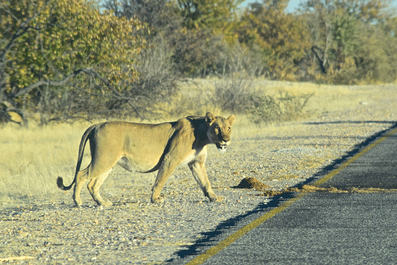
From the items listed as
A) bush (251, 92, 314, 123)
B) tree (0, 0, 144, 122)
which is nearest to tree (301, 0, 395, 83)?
bush (251, 92, 314, 123)

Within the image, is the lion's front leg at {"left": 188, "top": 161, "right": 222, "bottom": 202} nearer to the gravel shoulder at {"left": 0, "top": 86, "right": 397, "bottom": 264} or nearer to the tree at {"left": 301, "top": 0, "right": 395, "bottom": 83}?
the gravel shoulder at {"left": 0, "top": 86, "right": 397, "bottom": 264}

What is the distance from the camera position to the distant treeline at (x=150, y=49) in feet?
51.6

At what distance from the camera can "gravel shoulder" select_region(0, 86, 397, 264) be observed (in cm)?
498

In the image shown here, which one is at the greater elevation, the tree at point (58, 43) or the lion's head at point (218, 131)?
the tree at point (58, 43)

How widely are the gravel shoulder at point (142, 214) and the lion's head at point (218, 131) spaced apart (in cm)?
83

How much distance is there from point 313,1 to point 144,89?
1725 inches

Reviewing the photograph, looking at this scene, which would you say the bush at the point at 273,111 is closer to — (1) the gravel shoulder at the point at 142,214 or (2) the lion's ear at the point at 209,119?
(1) the gravel shoulder at the point at 142,214

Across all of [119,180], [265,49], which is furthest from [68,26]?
[265,49]

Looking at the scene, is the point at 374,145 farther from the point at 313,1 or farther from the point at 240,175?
the point at 313,1

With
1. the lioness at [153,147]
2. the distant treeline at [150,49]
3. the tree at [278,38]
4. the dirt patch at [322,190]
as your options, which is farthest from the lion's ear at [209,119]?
the tree at [278,38]

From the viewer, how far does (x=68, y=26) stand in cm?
Answer: 1533

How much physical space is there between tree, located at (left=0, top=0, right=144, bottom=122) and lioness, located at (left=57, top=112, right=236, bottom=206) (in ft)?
27.5

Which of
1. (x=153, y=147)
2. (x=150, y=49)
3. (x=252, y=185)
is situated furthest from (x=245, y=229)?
(x=150, y=49)

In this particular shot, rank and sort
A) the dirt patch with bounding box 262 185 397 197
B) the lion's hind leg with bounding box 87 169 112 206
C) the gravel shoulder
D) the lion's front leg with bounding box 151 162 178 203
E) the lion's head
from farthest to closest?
the dirt patch with bounding box 262 185 397 197 < the lion's hind leg with bounding box 87 169 112 206 < the lion's front leg with bounding box 151 162 178 203 < the lion's head < the gravel shoulder
